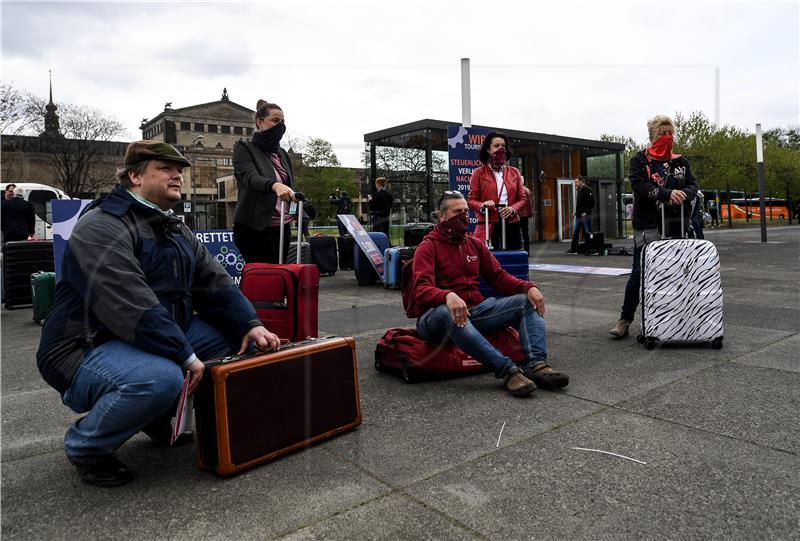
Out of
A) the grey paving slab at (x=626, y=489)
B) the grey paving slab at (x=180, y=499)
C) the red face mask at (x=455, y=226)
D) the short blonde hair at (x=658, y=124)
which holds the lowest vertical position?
the grey paving slab at (x=626, y=489)

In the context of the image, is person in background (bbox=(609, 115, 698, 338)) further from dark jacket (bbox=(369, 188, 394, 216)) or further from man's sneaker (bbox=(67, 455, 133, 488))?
dark jacket (bbox=(369, 188, 394, 216))

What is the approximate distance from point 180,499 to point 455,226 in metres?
2.27

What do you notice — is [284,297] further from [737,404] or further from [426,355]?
[737,404]

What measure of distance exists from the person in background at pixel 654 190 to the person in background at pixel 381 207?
294 inches

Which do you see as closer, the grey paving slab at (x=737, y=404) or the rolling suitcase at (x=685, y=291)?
the grey paving slab at (x=737, y=404)

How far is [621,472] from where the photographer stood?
231 centimetres

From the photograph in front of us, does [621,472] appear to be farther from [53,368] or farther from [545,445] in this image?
[53,368]

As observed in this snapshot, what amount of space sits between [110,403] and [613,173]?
2316cm

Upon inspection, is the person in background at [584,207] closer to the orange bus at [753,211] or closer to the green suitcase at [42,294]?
the green suitcase at [42,294]

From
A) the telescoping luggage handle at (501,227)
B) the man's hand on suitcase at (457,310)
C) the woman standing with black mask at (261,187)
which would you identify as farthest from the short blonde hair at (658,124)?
the woman standing with black mask at (261,187)

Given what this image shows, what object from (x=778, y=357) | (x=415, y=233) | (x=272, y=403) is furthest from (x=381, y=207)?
(x=272, y=403)

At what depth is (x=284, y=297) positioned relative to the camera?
3.75 meters

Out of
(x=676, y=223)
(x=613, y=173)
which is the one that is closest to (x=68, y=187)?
(x=613, y=173)

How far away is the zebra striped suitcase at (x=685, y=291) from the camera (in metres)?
4.41
